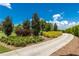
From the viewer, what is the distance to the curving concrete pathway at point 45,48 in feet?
19.5

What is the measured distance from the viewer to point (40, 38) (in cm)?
611

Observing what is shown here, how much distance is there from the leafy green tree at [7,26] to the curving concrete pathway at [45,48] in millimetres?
304

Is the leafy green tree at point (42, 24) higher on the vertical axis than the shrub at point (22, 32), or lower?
higher

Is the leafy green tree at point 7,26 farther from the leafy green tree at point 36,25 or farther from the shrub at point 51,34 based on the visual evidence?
the shrub at point 51,34

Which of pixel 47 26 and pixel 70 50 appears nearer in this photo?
pixel 70 50

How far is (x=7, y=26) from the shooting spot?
6.03 meters

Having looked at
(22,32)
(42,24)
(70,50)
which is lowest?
(70,50)

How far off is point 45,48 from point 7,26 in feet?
2.12

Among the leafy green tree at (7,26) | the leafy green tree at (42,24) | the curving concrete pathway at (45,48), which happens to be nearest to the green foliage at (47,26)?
the leafy green tree at (42,24)

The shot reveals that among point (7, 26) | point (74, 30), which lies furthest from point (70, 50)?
point (7, 26)

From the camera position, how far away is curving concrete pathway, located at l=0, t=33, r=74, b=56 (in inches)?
234

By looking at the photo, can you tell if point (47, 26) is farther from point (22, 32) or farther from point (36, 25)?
point (22, 32)

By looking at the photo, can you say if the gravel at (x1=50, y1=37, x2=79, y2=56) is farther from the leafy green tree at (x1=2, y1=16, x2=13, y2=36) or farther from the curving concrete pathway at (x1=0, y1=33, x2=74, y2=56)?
the leafy green tree at (x1=2, y1=16, x2=13, y2=36)

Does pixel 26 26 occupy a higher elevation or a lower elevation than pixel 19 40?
higher
